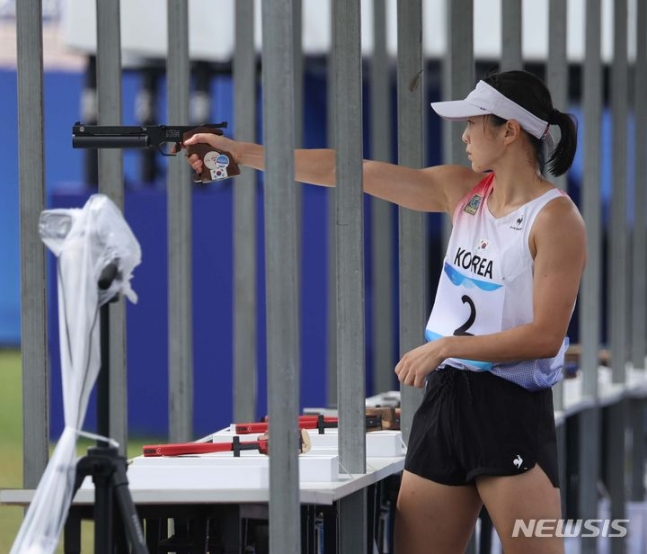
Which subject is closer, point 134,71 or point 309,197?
point 309,197

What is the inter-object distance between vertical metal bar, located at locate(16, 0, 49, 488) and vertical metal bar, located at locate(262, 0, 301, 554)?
2.39 feet

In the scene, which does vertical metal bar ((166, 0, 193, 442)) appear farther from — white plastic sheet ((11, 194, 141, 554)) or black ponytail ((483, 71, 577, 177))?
white plastic sheet ((11, 194, 141, 554))

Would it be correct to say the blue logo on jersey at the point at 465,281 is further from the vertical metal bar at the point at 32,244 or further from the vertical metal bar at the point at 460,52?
the vertical metal bar at the point at 460,52

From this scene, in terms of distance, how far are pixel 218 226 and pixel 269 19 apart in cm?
718

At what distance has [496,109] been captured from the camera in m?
2.70

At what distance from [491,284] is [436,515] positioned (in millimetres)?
460

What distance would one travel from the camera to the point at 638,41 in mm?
6988

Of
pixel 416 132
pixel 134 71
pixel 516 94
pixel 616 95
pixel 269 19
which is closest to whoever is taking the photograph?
pixel 269 19

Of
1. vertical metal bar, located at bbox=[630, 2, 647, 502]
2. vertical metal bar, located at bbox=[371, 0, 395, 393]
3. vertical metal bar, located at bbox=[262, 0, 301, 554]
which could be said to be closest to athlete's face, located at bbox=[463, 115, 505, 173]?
vertical metal bar, located at bbox=[262, 0, 301, 554]

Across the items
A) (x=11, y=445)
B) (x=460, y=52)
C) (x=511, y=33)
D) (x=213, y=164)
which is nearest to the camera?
(x=213, y=164)

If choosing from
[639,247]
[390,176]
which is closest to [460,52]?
[390,176]

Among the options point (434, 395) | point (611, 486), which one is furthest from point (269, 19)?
point (611, 486)

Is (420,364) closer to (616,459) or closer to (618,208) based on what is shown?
(616,459)

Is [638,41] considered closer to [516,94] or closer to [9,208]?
[516,94]
